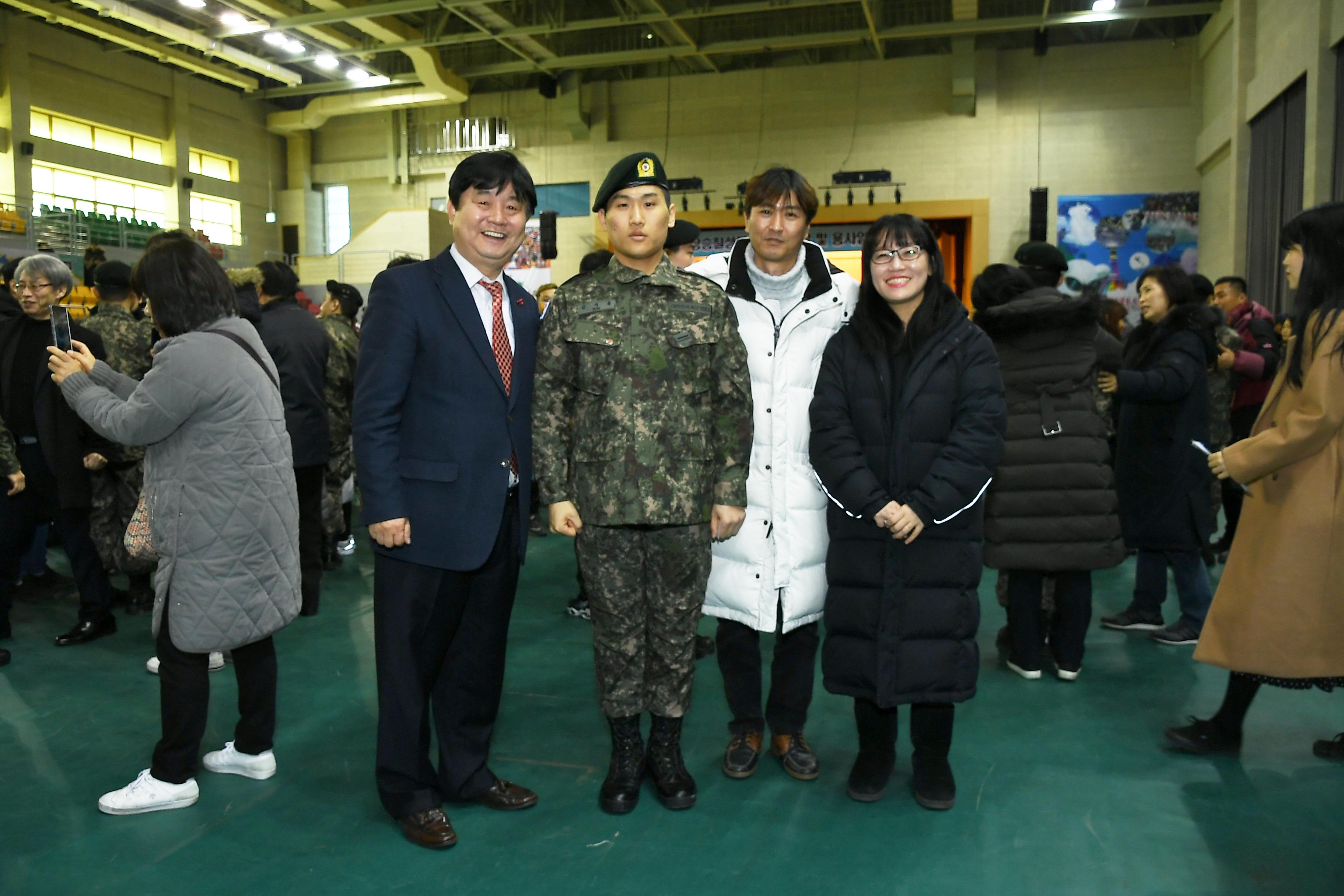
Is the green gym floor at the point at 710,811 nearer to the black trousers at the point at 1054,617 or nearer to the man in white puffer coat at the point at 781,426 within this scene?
the black trousers at the point at 1054,617

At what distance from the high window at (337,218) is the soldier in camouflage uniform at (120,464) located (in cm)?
1476

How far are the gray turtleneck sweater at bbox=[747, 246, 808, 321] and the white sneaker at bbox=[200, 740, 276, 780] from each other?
1911 millimetres

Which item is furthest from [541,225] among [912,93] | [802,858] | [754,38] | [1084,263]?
[802,858]

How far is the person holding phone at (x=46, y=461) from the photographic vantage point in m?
3.87

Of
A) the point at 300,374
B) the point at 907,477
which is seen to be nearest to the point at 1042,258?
the point at 907,477

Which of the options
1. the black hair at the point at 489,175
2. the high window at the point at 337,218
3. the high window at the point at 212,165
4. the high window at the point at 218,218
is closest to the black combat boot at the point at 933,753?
the black hair at the point at 489,175

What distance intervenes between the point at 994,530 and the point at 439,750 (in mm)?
2020

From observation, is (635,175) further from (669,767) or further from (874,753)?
(874,753)

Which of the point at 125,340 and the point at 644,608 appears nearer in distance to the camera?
the point at 644,608

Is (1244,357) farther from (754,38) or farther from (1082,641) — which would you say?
(754,38)

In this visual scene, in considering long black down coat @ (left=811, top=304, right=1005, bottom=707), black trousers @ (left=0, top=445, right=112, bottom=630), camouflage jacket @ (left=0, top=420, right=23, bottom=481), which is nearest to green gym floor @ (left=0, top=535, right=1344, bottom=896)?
long black down coat @ (left=811, top=304, right=1005, bottom=707)

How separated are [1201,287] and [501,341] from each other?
10.3 feet

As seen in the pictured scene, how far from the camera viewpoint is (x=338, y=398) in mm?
4820

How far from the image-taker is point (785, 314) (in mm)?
2600
